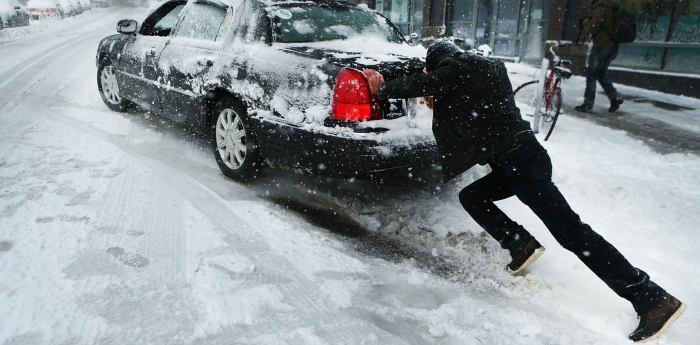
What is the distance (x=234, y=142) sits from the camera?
400cm

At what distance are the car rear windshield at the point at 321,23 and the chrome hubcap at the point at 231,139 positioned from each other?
824 millimetres

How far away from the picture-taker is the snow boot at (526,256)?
2.73 metres

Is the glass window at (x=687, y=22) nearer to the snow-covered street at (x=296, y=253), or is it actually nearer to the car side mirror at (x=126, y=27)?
the snow-covered street at (x=296, y=253)

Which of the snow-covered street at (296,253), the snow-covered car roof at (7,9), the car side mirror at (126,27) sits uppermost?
the snow-covered car roof at (7,9)

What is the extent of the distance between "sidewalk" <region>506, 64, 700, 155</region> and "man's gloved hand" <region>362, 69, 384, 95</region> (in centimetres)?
415

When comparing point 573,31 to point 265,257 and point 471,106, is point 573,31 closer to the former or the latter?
point 471,106

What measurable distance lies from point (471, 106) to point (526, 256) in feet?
3.32

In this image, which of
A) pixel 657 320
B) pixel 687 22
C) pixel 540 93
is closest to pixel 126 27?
pixel 540 93

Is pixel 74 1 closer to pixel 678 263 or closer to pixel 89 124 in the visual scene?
pixel 89 124

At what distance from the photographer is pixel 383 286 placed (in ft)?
8.53

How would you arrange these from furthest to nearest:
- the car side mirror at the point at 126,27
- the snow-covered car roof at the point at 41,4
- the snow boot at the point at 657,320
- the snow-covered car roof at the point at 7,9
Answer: the snow-covered car roof at the point at 41,4 → the snow-covered car roof at the point at 7,9 → the car side mirror at the point at 126,27 → the snow boot at the point at 657,320

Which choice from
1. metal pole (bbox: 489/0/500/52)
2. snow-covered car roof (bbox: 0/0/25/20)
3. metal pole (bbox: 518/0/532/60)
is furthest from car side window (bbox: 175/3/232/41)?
snow-covered car roof (bbox: 0/0/25/20)

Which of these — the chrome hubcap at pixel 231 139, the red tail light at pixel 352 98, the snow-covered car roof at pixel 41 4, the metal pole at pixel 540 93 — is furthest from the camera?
the snow-covered car roof at pixel 41 4

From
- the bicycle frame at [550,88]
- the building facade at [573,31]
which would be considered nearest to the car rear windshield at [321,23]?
the bicycle frame at [550,88]
